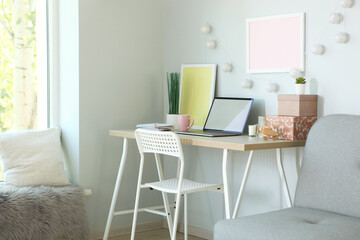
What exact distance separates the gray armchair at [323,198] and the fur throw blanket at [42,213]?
118cm

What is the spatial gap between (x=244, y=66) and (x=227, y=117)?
34 cm

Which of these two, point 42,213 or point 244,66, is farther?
point 244,66

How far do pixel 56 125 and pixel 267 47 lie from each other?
4.98 feet

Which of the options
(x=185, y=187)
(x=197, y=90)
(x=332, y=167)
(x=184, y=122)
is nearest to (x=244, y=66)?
(x=197, y=90)

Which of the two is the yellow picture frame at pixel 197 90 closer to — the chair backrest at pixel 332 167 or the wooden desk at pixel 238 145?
the wooden desk at pixel 238 145

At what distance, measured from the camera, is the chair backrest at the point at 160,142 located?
2785 mm

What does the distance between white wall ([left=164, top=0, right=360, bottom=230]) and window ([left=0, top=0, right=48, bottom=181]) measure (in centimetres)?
91

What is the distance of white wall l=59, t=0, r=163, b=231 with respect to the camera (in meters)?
3.53

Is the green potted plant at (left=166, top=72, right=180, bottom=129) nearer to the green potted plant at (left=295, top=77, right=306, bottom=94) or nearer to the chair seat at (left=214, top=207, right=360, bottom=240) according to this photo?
the green potted plant at (left=295, top=77, right=306, bottom=94)

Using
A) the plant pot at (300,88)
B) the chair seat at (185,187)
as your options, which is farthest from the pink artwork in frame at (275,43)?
the chair seat at (185,187)

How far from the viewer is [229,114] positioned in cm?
331

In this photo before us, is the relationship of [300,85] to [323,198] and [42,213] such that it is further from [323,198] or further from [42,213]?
[42,213]

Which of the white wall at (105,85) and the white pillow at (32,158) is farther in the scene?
the white wall at (105,85)

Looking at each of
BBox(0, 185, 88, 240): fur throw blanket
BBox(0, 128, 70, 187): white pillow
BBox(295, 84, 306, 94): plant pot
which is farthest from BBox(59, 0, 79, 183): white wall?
BBox(295, 84, 306, 94): plant pot
